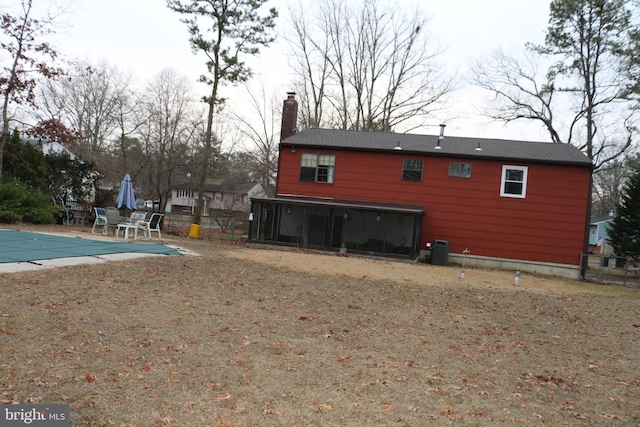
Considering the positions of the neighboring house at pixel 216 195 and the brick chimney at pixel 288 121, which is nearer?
the brick chimney at pixel 288 121

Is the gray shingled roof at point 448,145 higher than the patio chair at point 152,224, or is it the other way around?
the gray shingled roof at point 448,145

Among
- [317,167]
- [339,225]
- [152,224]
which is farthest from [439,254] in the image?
[152,224]

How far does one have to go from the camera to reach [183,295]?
708 cm

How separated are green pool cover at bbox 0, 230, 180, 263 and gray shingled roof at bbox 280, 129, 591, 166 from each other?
354 inches

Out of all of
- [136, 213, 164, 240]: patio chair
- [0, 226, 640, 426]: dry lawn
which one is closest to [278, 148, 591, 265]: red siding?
[136, 213, 164, 240]: patio chair

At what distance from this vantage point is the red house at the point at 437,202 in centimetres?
1720

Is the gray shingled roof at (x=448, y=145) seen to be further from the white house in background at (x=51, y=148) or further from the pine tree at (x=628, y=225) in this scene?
the white house in background at (x=51, y=148)

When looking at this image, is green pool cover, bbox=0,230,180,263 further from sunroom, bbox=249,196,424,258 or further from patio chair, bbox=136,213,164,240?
sunroom, bbox=249,196,424,258

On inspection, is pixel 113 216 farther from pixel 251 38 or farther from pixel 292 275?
pixel 251 38

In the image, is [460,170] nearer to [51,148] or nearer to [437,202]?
[437,202]

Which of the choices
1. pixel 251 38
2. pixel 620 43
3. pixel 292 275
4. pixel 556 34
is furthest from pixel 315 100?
pixel 292 275

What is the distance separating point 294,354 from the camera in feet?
16.2

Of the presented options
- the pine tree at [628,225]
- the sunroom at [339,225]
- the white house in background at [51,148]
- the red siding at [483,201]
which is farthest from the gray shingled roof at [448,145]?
the white house in background at [51,148]

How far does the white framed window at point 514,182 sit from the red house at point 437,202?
1.5 inches
